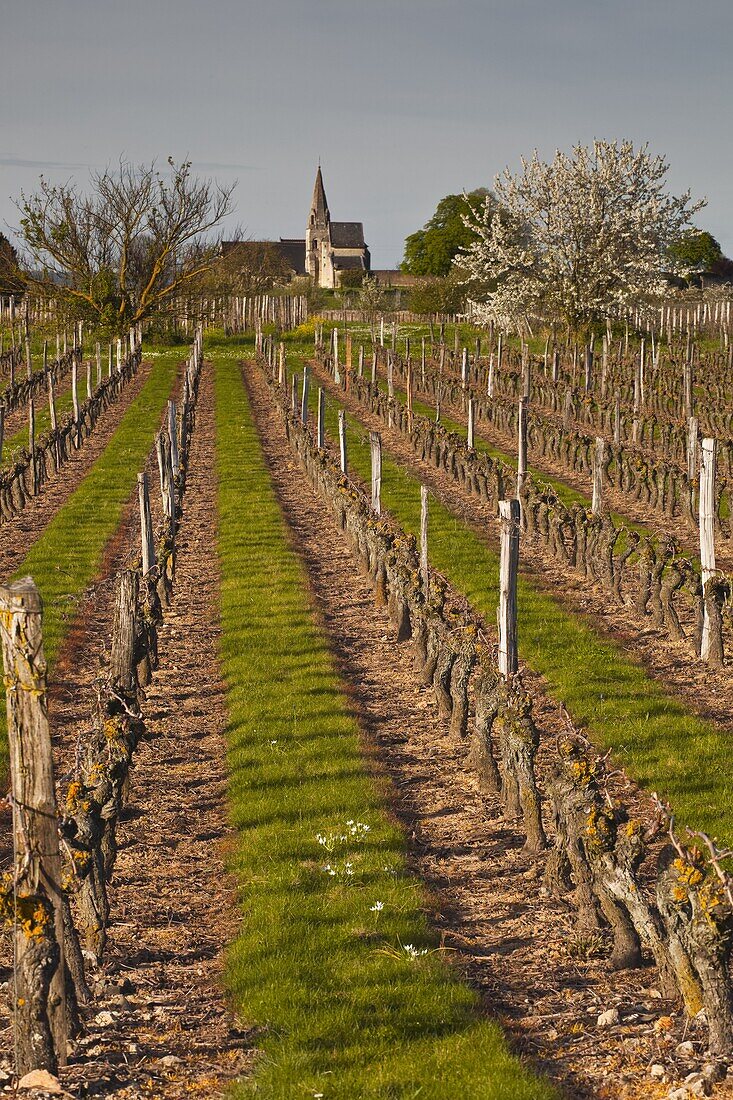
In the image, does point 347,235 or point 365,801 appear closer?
point 365,801

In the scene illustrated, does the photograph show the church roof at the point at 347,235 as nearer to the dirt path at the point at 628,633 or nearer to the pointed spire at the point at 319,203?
the pointed spire at the point at 319,203

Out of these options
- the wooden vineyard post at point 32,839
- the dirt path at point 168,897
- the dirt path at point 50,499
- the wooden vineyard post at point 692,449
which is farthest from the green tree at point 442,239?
the wooden vineyard post at point 32,839

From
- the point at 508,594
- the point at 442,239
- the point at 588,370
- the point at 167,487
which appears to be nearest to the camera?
the point at 508,594

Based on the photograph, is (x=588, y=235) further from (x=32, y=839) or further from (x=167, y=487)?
(x=32, y=839)

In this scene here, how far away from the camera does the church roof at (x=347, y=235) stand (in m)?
133

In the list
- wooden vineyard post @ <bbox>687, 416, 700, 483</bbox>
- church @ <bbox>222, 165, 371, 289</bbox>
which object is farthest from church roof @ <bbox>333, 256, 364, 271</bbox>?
wooden vineyard post @ <bbox>687, 416, 700, 483</bbox>

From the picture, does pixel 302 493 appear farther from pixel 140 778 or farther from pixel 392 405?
pixel 140 778

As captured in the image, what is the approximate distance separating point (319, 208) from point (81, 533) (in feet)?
398

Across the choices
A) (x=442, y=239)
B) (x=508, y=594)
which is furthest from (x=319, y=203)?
(x=508, y=594)

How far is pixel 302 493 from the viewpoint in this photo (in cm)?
2498

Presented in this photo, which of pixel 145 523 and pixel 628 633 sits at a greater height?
pixel 145 523

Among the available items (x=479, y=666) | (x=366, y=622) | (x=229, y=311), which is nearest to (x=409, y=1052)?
(x=479, y=666)

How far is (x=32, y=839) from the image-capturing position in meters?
5.81

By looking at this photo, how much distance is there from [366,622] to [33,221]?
45.9m
